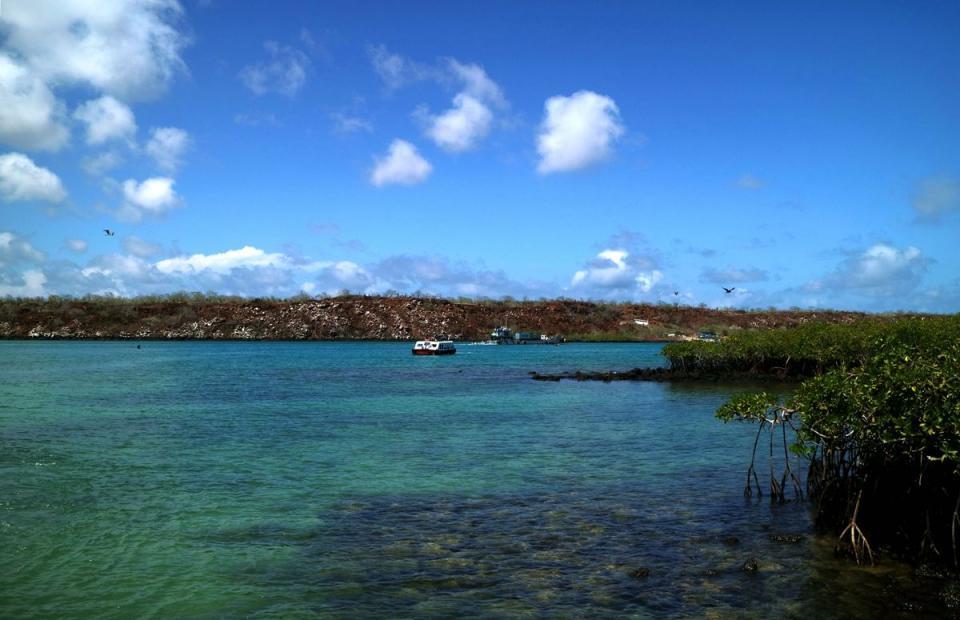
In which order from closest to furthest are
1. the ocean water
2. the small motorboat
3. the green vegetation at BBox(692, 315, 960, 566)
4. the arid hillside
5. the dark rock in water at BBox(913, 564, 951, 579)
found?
1. the ocean water
2. the dark rock in water at BBox(913, 564, 951, 579)
3. the green vegetation at BBox(692, 315, 960, 566)
4. the small motorboat
5. the arid hillside

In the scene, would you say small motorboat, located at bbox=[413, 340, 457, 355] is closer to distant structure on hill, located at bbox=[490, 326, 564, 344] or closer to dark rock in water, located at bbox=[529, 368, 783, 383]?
dark rock in water, located at bbox=[529, 368, 783, 383]

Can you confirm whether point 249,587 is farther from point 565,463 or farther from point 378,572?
point 565,463

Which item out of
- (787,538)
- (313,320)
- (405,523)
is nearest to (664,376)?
(787,538)

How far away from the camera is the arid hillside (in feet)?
509

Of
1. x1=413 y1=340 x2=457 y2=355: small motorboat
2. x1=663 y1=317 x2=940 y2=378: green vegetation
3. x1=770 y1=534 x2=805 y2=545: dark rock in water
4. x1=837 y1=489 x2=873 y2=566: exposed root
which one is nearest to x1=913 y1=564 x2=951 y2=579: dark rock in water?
x1=837 y1=489 x2=873 y2=566: exposed root

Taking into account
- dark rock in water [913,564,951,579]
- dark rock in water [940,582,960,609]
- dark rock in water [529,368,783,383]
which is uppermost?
dark rock in water [529,368,783,383]

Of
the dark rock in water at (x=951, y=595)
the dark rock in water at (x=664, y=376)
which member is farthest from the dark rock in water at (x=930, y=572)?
the dark rock in water at (x=664, y=376)

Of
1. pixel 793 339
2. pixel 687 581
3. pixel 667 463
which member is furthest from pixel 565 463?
pixel 793 339

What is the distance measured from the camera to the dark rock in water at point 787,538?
1570cm

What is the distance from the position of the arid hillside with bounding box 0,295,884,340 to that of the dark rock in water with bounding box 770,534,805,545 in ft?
466

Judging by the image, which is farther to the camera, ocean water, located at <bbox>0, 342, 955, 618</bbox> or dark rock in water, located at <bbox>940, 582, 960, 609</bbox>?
ocean water, located at <bbox>0, 342, 955, 618</bbox>

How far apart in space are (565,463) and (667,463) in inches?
137

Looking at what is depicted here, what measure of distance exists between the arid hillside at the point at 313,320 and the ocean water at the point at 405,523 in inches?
4810

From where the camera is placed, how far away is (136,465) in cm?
2464
